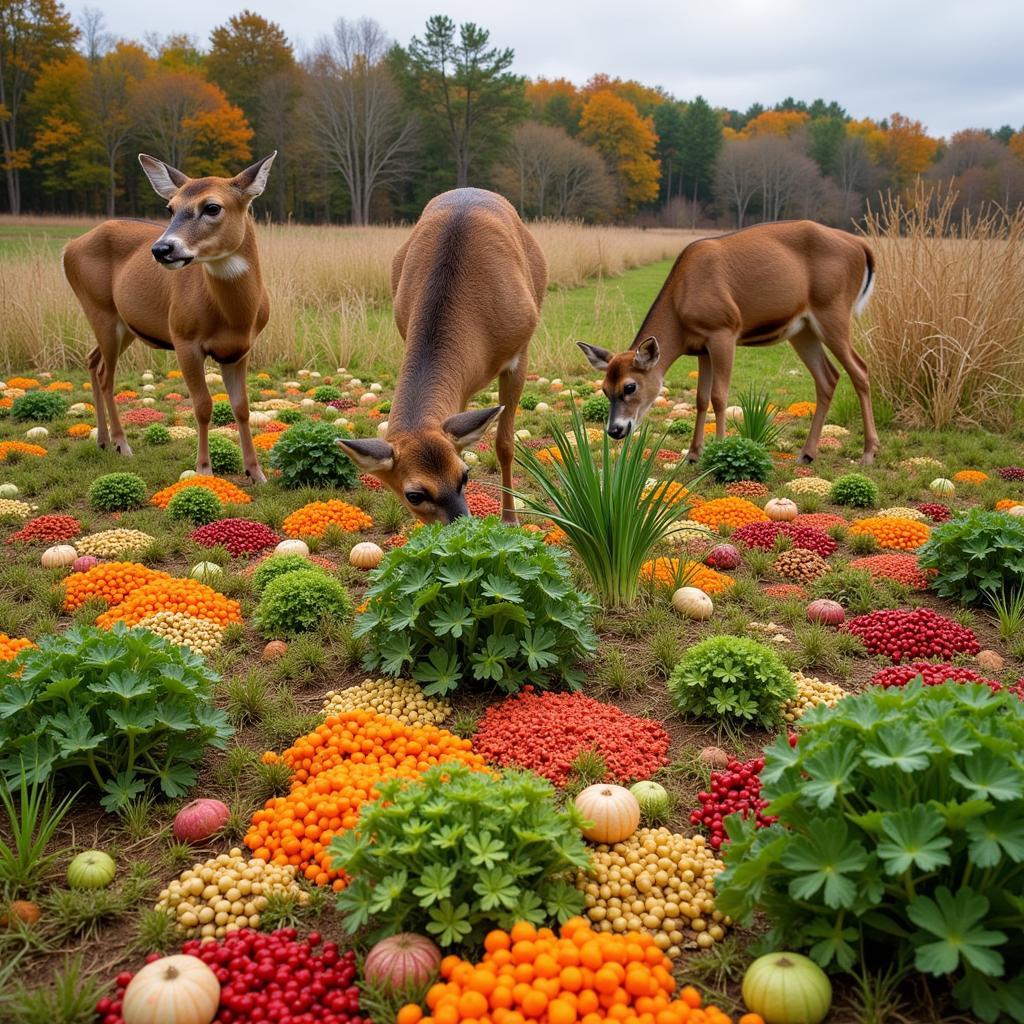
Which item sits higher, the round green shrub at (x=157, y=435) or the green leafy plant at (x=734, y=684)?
the round green shrub at (x=157, y=435)

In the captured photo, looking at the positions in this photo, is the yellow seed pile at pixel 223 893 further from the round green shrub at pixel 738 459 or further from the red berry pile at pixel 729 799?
the round green shrub at pixel 738 459

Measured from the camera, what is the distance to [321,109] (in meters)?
47.8

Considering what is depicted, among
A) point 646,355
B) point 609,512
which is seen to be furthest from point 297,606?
point 646,355

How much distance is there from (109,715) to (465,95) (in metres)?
54.3

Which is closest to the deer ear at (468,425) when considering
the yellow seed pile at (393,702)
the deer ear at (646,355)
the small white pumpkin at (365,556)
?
the small white pumpkin at (365,556)

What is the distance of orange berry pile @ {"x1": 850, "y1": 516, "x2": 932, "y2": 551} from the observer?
5.22 metres

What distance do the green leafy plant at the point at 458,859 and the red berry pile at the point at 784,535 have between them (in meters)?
3.25

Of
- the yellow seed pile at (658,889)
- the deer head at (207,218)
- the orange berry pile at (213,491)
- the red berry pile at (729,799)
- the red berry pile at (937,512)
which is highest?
the deer head at (207,218)

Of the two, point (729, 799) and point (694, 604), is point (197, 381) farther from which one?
point (729, 799)

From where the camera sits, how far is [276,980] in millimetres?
2041

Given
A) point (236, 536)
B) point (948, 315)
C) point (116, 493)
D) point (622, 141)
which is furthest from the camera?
point (622, 141)

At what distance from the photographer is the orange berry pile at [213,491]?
19.6ft

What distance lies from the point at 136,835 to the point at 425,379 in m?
2.62

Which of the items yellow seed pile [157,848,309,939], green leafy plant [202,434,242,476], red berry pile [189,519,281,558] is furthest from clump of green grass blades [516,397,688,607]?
green leafy plant [202,434,242,476]
